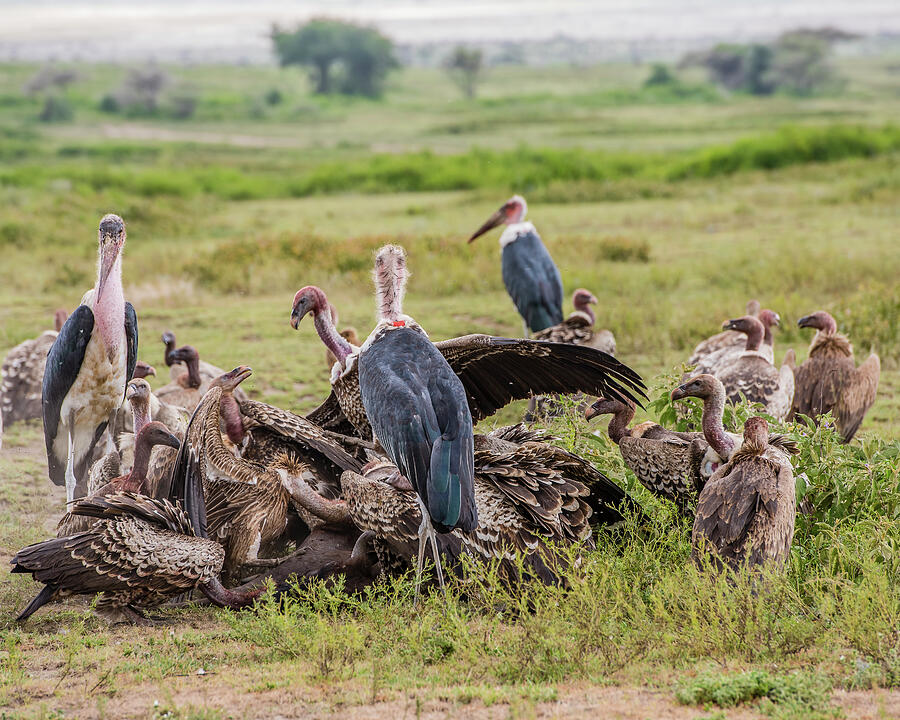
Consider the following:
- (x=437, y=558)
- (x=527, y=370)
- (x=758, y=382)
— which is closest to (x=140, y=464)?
(x=437, y=558)

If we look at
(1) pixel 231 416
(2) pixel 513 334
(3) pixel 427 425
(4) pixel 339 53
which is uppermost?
(4) pixel 339 53

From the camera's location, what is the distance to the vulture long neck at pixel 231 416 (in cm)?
542

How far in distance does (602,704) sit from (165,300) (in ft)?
29.2

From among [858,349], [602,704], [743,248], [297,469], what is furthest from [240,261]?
[602,704]

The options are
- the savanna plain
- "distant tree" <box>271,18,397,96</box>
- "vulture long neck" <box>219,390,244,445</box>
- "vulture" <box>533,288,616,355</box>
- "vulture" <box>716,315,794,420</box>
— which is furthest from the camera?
"distant tree" <box>271,18,397,96</box>

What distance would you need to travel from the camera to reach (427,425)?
169 inches

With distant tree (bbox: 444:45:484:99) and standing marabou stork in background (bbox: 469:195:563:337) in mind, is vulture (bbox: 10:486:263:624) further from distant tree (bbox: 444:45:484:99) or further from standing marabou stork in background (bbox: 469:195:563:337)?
distant tree (bbox: 444:45:484:99)

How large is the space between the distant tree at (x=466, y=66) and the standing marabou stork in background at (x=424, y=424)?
68817mm

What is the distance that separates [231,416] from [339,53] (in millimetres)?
70046

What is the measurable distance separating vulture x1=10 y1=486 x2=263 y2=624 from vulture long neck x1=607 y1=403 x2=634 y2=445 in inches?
81.1

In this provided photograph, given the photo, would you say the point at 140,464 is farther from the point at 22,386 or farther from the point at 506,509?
the point at 22,386

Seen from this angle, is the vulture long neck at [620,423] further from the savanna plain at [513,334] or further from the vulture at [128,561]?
the vulture at [128,561]

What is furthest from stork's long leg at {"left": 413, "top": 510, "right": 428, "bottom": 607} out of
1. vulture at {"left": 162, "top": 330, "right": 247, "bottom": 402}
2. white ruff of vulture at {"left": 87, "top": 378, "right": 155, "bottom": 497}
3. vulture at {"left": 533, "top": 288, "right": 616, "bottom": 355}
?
vulture at {"left": 533, "top": 288, "right": 616, "bottom": 355}

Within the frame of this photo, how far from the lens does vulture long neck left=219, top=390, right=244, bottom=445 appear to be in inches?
213
